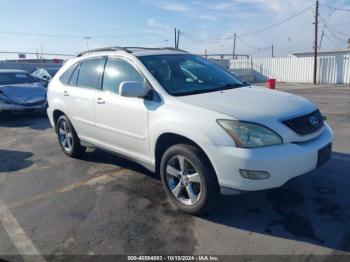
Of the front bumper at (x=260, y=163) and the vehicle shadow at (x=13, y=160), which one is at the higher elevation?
the front bumper at (x=260, y=163)

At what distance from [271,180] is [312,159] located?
534 millimetres

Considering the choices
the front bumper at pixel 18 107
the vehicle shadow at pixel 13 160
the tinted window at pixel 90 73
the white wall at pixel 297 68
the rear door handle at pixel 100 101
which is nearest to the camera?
the rear door handle at pixel 100 101

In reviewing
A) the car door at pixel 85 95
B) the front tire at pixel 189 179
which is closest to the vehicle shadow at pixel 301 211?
the front tire at pixel 189 179

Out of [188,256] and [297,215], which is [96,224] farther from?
[297,215]

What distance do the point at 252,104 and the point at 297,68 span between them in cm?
2936

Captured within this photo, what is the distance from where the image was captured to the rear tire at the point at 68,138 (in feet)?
19.6

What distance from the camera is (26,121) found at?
10.9m

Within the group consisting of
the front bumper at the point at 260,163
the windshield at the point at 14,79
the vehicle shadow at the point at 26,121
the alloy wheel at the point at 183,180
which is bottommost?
the vehicle shadow at the point at 26,121

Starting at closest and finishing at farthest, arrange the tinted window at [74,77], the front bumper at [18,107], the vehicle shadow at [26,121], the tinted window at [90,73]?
the tinted window at [90,73]
the tinted window at [74,77]
the vehicle shadow at [26,121]
the front bumper at [18,107]

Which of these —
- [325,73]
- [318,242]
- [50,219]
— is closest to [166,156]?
[50,219]

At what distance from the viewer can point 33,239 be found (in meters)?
3.50

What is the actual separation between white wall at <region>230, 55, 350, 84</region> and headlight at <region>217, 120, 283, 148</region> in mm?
26533

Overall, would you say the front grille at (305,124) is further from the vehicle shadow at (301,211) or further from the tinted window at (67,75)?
the tinted window at (67,75)

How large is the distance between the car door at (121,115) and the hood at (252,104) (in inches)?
27.6
